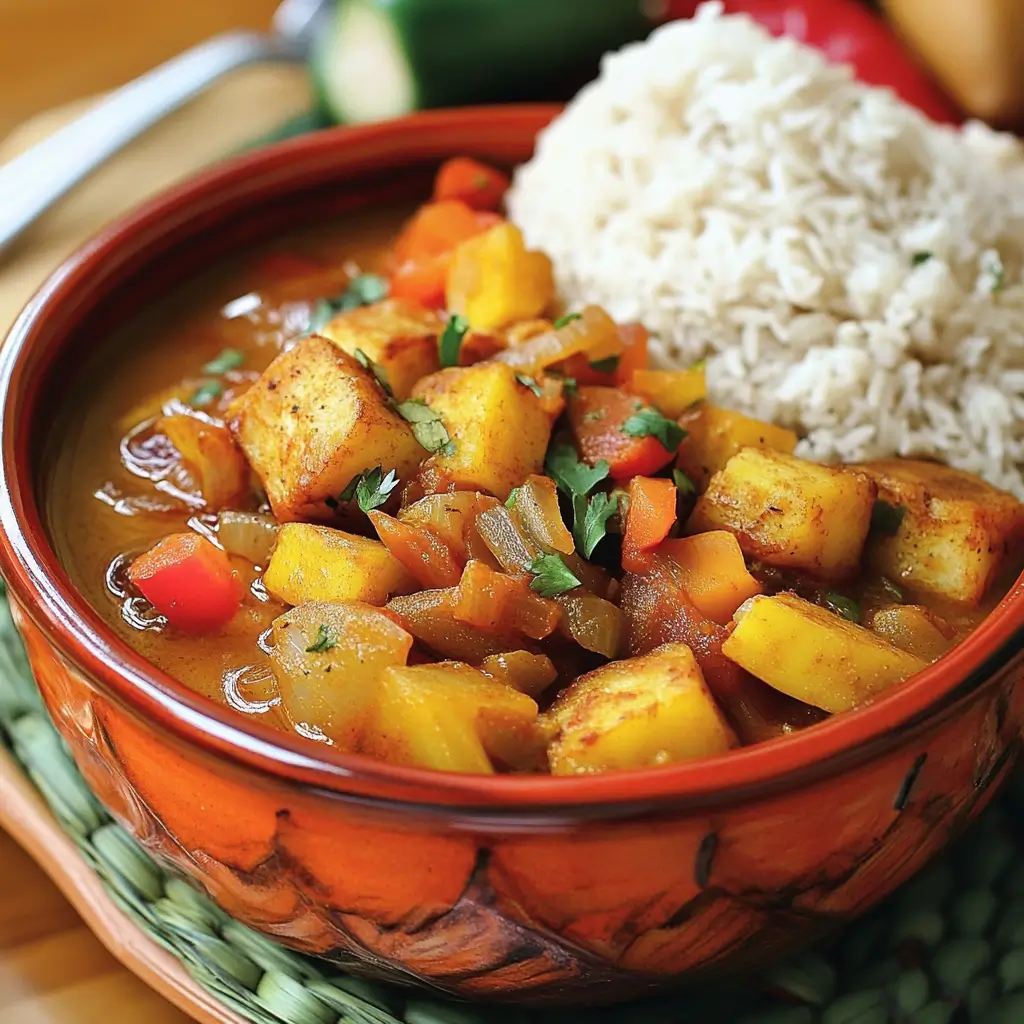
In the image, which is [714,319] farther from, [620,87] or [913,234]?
[620,87]

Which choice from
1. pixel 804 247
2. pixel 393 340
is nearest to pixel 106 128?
pixel 393 340

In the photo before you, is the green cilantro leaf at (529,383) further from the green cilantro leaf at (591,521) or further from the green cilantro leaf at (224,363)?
the green cilantro leaf at (224,363)

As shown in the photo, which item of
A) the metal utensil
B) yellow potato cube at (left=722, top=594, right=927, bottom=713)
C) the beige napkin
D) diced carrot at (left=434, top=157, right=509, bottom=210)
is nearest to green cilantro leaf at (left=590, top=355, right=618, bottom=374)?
yellow potato cube at (left=722, top=594, right=927, bottom=713)

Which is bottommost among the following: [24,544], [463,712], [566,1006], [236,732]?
[566,1006]

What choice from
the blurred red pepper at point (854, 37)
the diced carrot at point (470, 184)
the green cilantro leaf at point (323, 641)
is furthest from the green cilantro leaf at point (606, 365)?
the blurred red pepper at point (854, 37)

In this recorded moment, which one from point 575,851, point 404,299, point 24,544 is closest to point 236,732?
point 575,851

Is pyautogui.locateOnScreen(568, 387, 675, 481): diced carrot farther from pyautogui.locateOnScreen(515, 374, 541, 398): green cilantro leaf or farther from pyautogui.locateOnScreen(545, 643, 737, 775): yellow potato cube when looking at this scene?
pyautogui.locateOnScreen(545, 643, 737, 775): yellow potato cube
